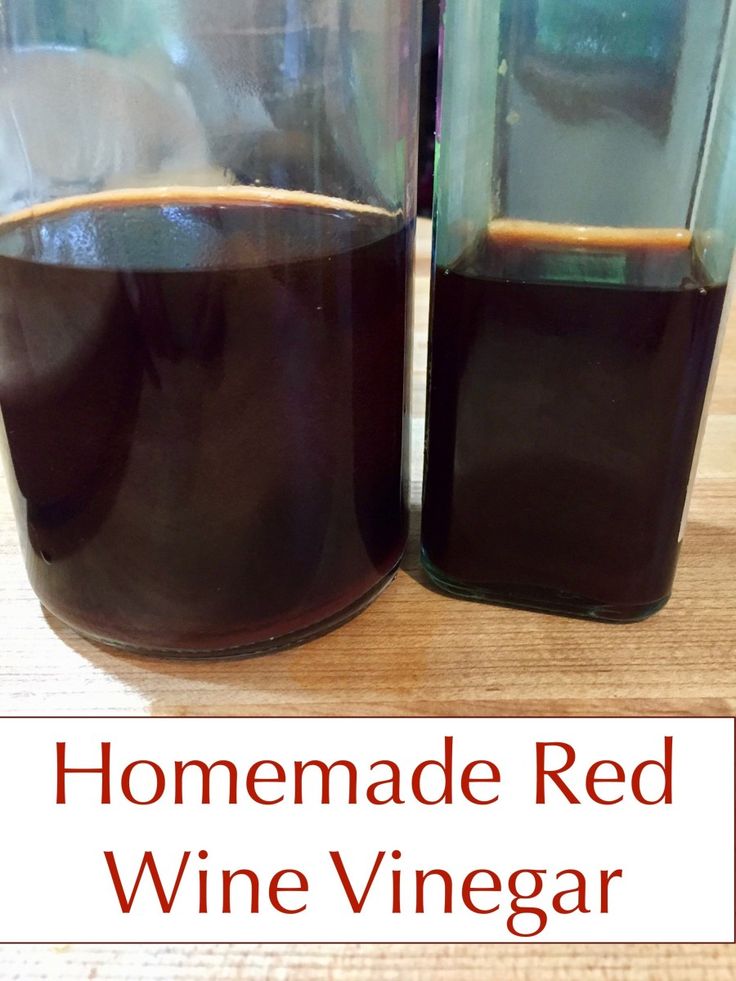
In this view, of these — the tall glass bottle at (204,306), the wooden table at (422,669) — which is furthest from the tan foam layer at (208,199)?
the wooden table at (422,669)

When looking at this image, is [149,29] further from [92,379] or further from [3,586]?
[3,586]

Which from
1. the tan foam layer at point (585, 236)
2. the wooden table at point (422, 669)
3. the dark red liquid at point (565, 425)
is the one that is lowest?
the wooden table at point (422, 669)

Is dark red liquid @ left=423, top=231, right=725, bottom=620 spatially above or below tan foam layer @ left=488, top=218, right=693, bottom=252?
below

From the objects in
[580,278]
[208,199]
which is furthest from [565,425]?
[208,199]

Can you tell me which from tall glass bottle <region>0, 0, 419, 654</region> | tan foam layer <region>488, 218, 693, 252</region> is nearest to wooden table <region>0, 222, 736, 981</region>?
tall glass bottle <region>0, 0, 419, 654</region>

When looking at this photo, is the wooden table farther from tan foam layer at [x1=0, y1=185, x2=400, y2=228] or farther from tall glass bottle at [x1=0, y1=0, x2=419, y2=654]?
tan foam layer at [x1=0, y1=185, x2=400, y2=228]

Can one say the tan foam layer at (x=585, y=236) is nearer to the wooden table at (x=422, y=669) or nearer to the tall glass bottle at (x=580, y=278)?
the tall glass bottle at (x=580, y=278)

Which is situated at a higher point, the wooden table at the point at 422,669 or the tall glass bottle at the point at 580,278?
the tall glass bottle at the point at 580,278
